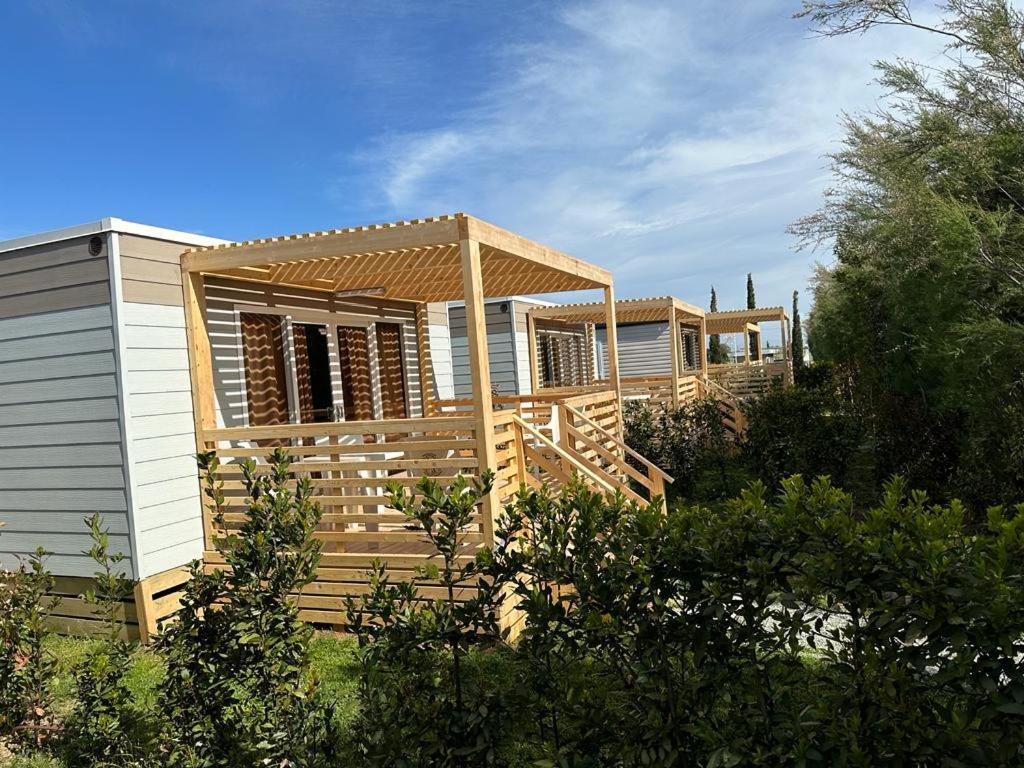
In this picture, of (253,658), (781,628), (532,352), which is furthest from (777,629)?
(532,352)

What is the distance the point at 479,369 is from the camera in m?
6.25

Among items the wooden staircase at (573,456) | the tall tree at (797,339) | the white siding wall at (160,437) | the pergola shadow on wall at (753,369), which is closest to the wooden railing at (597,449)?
the wooden staircase at (573,456)

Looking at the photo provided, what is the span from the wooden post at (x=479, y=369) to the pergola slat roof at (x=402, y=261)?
0.71 ft

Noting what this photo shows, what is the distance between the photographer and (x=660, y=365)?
3012 cm

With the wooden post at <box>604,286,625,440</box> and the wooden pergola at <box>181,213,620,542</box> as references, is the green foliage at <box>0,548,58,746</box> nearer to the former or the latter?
the wooden pergola at <box>181,213,620,542</box>

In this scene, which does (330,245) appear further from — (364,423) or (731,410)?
(731,410)

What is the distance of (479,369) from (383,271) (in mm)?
2762

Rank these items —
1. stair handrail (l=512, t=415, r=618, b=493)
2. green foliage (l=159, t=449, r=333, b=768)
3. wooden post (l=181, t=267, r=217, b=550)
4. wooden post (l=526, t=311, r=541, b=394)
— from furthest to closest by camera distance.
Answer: wooden post (l=526, t=311, r=541, b=394)
stair handrail (l=512, t=415, r=618, b=493)
wooden post (l=181, t=267, r=217, b=550)
green foliage (l=159, t=449, r=333, b=768)

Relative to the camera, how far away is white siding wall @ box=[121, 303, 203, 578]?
639 cm

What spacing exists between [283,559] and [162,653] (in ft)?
2.76

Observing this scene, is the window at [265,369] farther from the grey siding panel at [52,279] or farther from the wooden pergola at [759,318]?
the wooden pergola at [759,318]

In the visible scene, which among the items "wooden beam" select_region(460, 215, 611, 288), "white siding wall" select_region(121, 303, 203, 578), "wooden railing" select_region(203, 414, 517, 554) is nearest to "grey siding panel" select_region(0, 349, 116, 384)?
"white siding wall" select_region(121, 303, 203, 578)

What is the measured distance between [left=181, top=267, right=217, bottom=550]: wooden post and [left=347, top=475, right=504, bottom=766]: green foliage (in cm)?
461

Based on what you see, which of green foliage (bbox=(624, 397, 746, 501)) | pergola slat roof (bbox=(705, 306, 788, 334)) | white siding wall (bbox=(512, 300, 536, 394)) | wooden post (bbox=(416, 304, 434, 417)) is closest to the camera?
wooden post (bbox=(416, 304, 434, 417))
